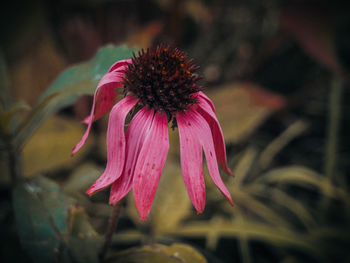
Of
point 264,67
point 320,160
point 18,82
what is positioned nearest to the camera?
point 18,82

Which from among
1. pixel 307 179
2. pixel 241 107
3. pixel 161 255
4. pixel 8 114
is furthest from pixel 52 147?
pixel 307 179

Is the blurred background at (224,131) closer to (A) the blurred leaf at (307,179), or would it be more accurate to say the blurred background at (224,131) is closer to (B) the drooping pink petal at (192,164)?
(A) the blurred leaf at (307,179)

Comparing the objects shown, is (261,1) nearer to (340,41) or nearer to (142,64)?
(340,41)

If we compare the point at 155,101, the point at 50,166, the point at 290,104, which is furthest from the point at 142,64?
the point at 290,104

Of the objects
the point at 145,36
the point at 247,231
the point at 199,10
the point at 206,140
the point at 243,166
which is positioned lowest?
the point at 247,231

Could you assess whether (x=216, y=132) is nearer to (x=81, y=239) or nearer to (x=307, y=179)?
(x=81, y=239)

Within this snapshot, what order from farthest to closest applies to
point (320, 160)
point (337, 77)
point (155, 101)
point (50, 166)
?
point (320, 160) < point (337, 77) < point (50, 166) < point (155, 101)

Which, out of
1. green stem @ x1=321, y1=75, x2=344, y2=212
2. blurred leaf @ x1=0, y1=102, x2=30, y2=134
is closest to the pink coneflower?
blurred leaf @ x1=0, y1=102, x2=30, y2=134
